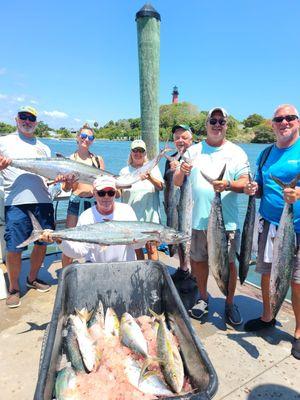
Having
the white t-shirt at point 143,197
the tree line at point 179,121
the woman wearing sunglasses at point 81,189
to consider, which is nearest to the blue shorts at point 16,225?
the woman wearing sunglasses at point 81,189

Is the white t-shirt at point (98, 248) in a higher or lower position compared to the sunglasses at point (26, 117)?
lower

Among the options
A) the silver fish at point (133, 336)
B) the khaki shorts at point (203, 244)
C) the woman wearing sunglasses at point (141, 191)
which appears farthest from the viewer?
the woman wearing sunglasses at point (141, 191)

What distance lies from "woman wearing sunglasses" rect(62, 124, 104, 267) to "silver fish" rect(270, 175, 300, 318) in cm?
223

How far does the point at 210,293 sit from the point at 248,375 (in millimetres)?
1503

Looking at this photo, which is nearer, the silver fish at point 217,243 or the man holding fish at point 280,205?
the man holding fish at point 280,205

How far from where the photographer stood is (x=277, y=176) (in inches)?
116

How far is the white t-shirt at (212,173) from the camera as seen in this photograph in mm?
3232

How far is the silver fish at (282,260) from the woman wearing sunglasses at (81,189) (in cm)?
223

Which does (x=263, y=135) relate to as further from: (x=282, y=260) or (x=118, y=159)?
(x=282, y=260)

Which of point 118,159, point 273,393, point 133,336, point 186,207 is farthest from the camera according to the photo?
point 118,159

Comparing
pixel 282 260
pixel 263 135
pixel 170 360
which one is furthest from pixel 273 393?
pixel 263 135

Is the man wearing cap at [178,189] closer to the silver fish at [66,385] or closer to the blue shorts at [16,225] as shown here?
the blue shorts at [16,225]

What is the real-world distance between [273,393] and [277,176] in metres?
1.76

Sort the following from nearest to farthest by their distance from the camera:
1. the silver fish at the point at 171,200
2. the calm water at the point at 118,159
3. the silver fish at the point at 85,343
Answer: the silver fish at the point at 85,343 → the silver fish at the point at 171,200 → the calm water at the point at 118,159
